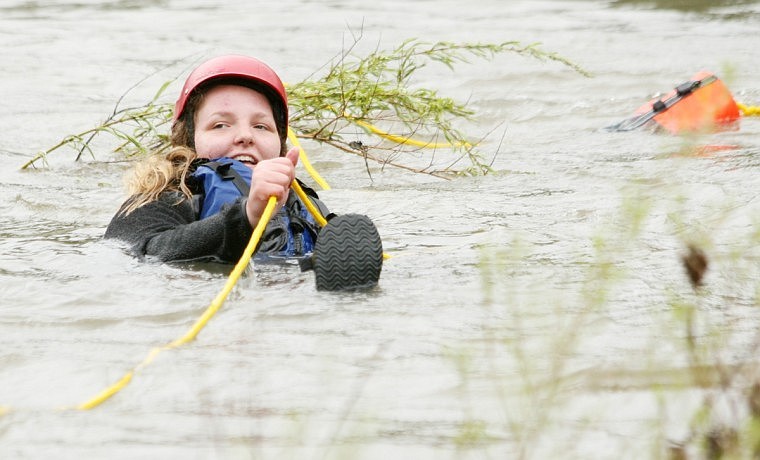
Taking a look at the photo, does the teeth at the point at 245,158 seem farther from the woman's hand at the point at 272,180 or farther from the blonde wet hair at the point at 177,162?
the woman's hand at the point at 272,180

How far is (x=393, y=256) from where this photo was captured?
5.93 m

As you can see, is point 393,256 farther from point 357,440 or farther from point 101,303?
point 357,440

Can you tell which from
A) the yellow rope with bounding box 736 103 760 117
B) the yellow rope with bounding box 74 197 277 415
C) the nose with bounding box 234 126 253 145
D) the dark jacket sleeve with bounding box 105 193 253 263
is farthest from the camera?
the yellow rope with bounding box 736 103 760 117

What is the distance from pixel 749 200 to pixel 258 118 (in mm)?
2917

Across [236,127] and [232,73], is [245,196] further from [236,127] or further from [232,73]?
[232,73]

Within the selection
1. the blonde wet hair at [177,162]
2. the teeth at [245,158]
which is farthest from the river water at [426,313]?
the teeth at [245,158]

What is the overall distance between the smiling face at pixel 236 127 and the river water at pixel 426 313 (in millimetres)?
739

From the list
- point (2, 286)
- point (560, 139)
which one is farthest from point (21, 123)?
point (2, 286)

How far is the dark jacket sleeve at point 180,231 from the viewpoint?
5.28 metres

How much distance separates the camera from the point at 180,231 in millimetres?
5500

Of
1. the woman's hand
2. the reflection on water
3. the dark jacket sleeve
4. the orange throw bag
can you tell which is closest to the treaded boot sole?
the woman's hand

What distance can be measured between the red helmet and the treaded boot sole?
139 centimetres

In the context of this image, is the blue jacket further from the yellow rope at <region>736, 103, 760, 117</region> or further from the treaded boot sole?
the yellow rope at <region>736, 103, 760, 117</region>

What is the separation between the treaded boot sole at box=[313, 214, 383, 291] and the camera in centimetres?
496
